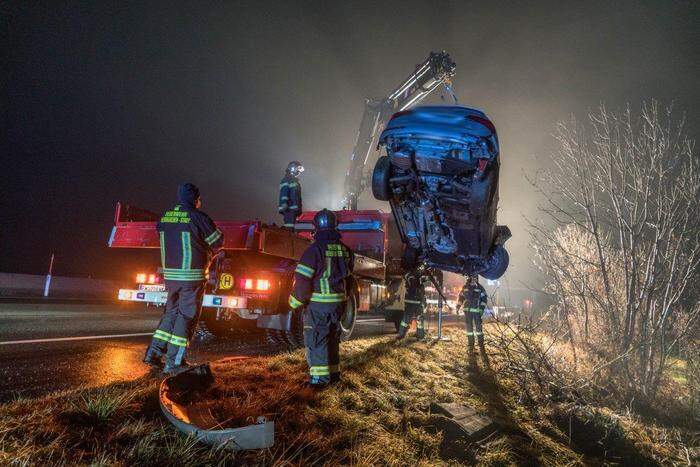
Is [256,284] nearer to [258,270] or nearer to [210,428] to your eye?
[258,270]

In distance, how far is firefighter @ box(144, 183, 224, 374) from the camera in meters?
3.38

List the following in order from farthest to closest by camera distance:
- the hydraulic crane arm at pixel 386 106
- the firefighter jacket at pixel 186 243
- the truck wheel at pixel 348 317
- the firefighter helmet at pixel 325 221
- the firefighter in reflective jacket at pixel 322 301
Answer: the hydraulic crane arm at pixel 386 106
the truck wheel at pixel 348 317
the firefighter helmet at pixel 325 221
the firefighter jacket at pixel 186 243
the firefighter in reflective jacket at pixel 322 301

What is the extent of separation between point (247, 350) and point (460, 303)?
4268 mm

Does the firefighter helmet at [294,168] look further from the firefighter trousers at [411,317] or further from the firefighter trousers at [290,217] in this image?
the firefighter trousers at [411,317]

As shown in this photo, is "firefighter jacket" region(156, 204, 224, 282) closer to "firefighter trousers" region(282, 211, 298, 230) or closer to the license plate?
the license plate

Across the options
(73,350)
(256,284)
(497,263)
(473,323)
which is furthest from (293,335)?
(473,323)

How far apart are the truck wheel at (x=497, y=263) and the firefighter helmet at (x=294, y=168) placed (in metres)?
3.78

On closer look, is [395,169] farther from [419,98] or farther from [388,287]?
[419,98]

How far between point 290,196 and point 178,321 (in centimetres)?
351

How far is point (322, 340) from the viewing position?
3309 millimetres

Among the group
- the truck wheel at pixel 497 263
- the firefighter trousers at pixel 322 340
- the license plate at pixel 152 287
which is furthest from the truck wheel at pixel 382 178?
the license plate at pixel 152 287

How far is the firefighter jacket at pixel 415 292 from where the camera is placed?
21.8ft

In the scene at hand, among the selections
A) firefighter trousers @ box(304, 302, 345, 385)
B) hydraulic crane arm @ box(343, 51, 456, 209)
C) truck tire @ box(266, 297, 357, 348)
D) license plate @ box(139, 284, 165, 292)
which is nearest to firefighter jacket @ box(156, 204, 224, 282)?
firefighter trousers @ box(304, 302, 345, 385)

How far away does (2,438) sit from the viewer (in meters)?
1.66
